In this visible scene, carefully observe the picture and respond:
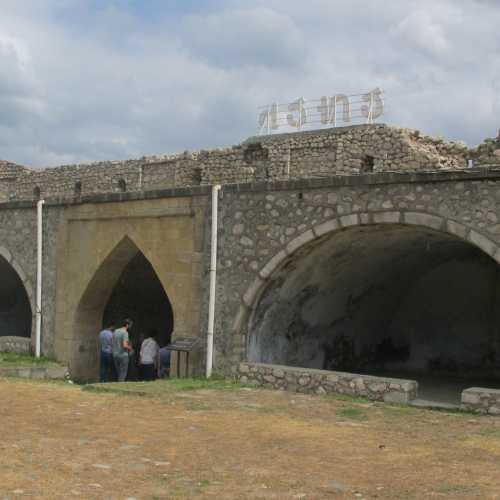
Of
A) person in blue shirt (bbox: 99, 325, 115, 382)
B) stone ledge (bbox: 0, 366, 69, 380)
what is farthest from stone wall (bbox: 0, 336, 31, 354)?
person in blue shirt (bbox: 99, 325, 115, 382)

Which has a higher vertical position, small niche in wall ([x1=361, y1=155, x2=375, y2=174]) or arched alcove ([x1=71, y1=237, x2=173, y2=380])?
small niche in wall ([x1=361, y1=155, x2=375, y2=174])

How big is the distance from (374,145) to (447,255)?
2.67 metres

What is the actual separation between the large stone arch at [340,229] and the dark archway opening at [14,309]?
369 inches

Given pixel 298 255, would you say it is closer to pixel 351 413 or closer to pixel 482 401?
pixel 351 413

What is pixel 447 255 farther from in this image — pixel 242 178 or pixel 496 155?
pixel 242 178

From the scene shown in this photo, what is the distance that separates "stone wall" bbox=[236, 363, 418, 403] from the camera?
32.2ft

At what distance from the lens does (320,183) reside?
10953 millimetres

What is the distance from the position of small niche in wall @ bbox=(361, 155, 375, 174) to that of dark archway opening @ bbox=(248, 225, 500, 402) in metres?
1.81

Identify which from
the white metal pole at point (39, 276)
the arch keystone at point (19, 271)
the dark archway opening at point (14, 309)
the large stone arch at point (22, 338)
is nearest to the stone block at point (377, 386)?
the white metal pole at point (39, 276)

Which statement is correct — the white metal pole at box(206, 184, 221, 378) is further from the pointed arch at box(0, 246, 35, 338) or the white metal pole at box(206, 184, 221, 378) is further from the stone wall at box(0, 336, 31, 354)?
the pointed arch at box(0, 246, 35, 338)

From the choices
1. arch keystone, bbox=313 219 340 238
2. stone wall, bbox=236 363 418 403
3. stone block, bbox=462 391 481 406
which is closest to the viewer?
stone block, bbox=462 391 481 406

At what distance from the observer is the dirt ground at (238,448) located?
5602mm

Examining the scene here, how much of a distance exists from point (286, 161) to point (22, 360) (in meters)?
6.51

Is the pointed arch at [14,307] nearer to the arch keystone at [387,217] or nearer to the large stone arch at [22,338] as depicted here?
the large stone arch at [22,338]
